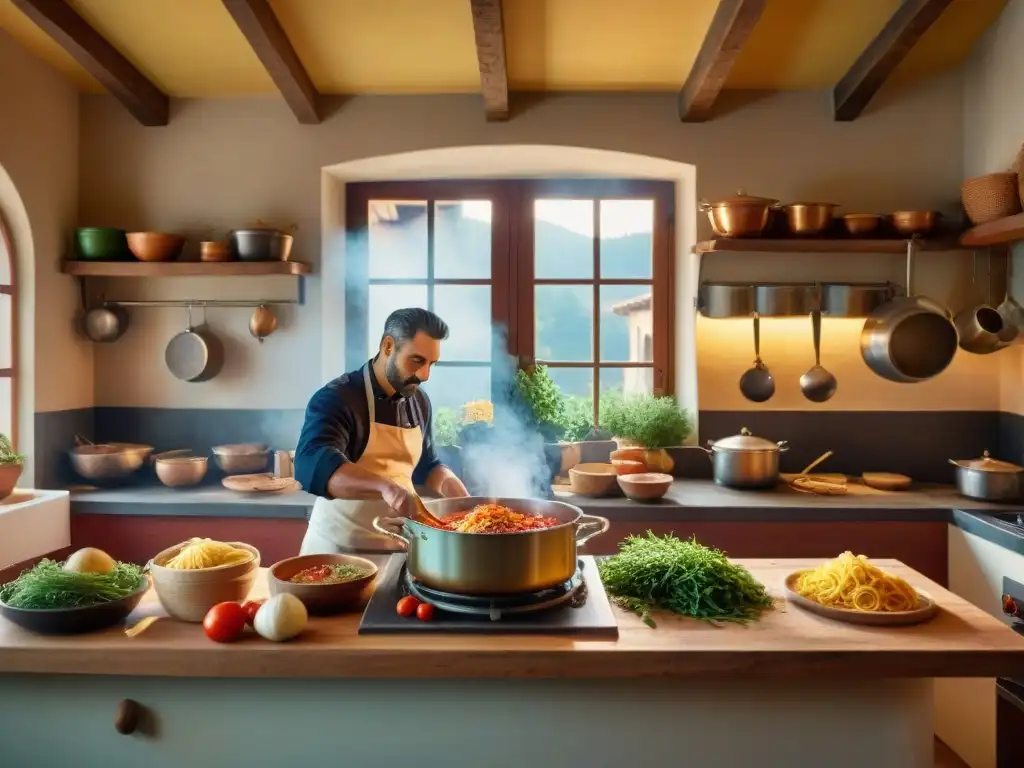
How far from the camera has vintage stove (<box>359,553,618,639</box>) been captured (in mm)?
1967

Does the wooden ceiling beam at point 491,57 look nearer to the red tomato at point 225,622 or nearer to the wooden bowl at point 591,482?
the wooden bowl at point 591,482

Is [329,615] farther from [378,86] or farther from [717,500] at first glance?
[378,86]

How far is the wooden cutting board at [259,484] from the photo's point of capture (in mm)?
4141

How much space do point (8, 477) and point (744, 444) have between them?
11.4ft

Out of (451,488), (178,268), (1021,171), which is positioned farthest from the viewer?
(178,268)

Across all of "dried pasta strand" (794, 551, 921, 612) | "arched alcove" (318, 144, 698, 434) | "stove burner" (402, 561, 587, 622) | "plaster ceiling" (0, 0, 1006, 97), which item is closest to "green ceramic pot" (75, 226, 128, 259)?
"plaster ceiling" (0, 0, 1006, 97)

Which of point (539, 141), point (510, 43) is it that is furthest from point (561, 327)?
point (510, 43)

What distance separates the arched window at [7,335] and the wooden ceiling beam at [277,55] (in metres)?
1.56

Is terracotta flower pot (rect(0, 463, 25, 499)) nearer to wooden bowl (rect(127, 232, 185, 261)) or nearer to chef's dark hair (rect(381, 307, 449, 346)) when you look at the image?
wooden bowl (rect(127, 232, 185, 261))

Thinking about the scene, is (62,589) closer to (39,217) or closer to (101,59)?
(39,217)

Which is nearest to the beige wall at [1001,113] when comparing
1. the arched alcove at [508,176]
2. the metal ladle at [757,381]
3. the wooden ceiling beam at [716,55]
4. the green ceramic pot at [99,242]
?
the metal ladle at [757,381]

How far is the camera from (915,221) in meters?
4.12

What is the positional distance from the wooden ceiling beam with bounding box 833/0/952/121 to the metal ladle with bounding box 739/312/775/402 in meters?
1.23

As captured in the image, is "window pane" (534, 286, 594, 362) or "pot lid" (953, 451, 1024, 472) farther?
"window pane" (534, 286, 594, 362)
